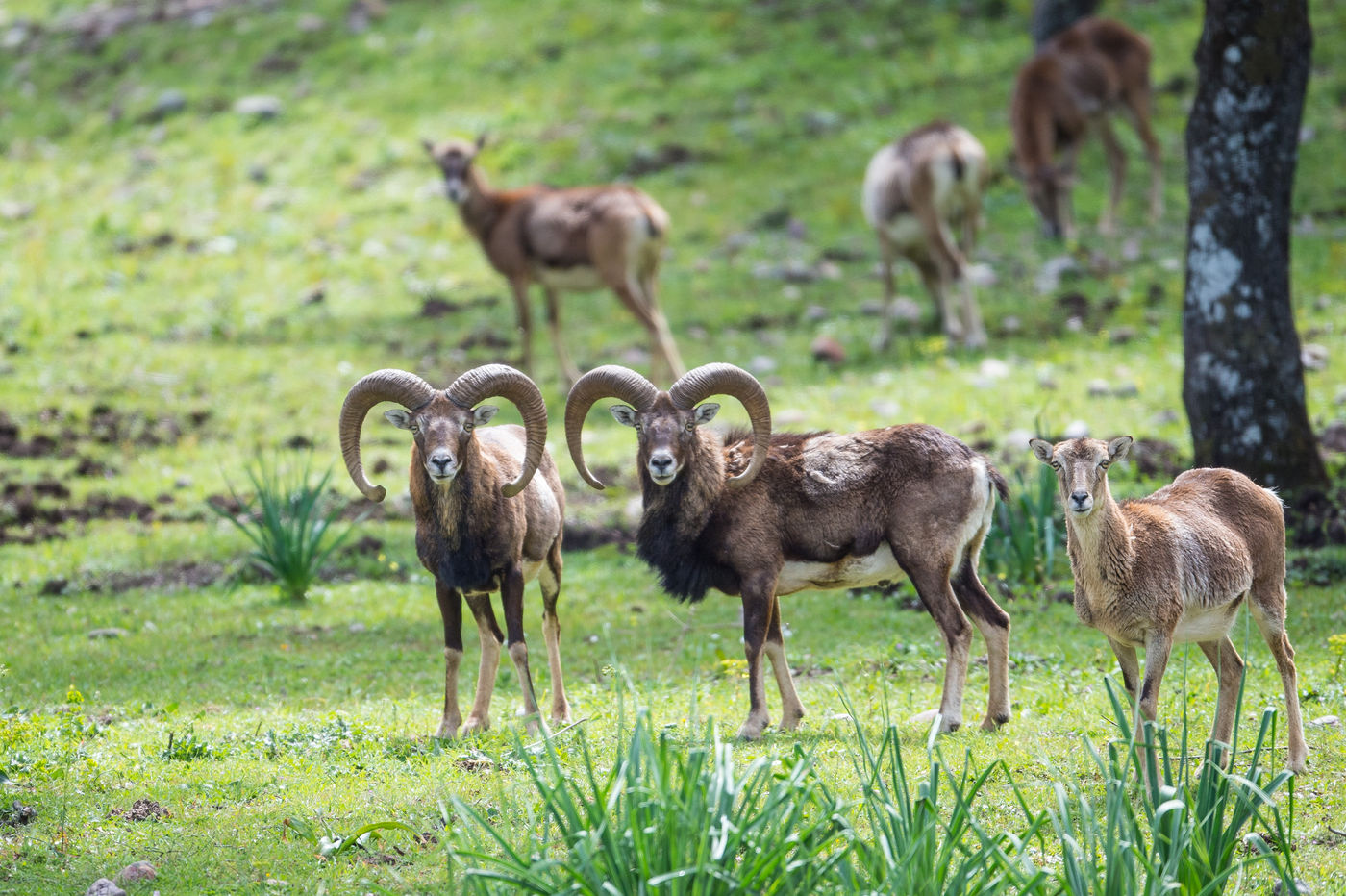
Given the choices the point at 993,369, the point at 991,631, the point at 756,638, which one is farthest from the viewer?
the point at 993,369

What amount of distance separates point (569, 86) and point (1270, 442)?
16.6 meters

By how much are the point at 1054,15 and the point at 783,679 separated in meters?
17.7

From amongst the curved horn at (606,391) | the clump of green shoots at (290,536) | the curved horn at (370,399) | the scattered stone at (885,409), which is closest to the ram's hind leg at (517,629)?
the curved horn at (606,391)

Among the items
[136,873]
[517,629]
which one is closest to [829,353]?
[517,629]

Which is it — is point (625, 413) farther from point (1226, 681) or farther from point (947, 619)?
point (1226, 681)

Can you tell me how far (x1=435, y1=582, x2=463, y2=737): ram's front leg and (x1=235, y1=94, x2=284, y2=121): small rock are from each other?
18987 mm

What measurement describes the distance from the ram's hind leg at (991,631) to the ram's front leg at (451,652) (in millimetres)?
3070

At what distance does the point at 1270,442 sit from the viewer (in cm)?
1166

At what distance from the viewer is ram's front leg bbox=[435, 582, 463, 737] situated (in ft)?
27.4

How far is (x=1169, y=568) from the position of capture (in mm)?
6793

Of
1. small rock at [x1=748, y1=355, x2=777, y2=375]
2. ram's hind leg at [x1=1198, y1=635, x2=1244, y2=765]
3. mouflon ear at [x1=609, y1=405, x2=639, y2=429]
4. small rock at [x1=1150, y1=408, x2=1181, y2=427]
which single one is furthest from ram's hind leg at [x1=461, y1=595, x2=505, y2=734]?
small rock at [x1=748, y1=355, x2=777, y2=375]

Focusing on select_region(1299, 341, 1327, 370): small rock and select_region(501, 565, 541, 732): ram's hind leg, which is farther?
select_region(1299, 341, 1327, 370): small rock

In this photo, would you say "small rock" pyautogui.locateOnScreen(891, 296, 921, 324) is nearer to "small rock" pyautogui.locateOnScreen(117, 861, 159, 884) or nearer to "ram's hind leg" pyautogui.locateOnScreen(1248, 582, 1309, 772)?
"ram's hind leg" pyautogui.locateOnScreen(1248, 582, 1309, 772)

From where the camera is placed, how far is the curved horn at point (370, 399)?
855cm
